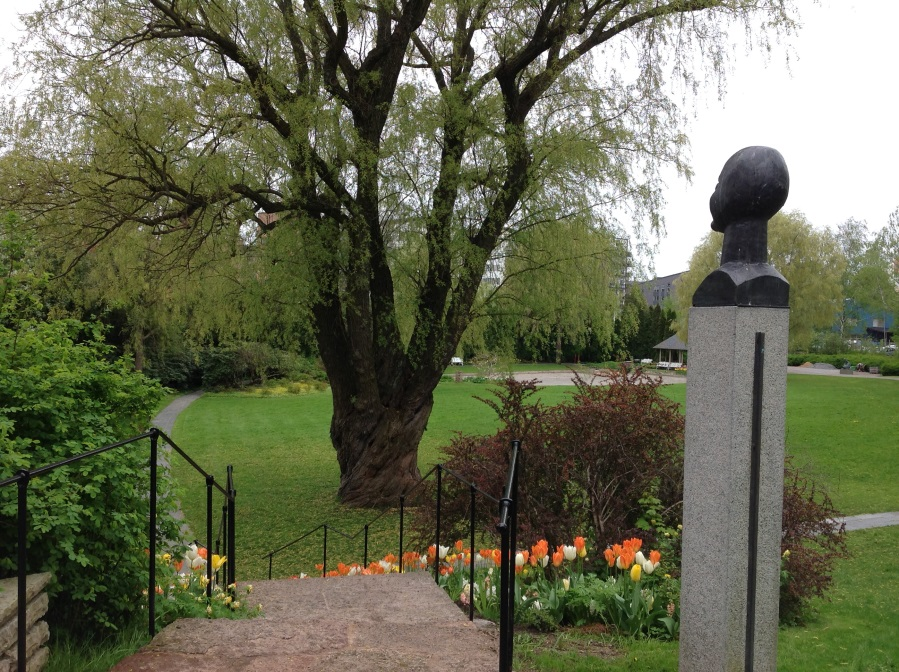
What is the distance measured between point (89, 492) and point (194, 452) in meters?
17.1

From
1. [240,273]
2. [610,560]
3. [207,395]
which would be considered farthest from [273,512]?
[207,395]

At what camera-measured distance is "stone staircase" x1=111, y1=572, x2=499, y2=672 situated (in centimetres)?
315

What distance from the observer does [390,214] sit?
12.3 meters

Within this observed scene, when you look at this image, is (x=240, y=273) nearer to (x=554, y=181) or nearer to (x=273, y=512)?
(x=273, y=512)

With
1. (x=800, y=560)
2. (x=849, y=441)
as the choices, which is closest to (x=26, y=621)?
(x=800, y=560)

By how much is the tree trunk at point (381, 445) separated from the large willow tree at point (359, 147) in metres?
0.03

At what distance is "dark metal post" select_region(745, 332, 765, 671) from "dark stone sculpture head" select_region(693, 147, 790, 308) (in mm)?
226

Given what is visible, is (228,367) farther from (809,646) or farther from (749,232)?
(749,232)

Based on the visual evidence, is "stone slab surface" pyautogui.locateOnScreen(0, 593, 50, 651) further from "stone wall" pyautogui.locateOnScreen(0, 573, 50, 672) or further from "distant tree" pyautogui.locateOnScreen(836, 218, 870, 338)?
"distant tree" pyautogui.locateOnScreen(836, 218, 870, 338)

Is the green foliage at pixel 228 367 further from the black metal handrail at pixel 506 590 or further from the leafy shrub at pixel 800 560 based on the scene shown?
the black metal handrail at pixel 506 590

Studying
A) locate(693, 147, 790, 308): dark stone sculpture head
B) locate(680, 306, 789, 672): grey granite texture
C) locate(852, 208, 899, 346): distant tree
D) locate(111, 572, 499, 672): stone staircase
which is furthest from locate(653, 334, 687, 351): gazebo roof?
A: locate(680, 306, 789, 672): grey granite texture

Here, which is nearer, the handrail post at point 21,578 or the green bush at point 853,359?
the handrail post at point 21,578

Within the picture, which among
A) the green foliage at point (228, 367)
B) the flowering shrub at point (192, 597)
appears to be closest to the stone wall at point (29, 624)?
the flowering shrub at point (192, 597)

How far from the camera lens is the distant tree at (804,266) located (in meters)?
38.5
